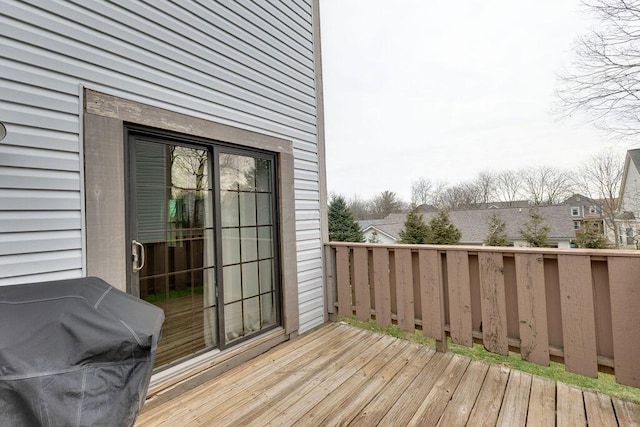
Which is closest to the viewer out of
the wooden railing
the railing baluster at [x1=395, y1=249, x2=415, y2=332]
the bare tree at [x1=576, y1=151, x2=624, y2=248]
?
the wooden railing

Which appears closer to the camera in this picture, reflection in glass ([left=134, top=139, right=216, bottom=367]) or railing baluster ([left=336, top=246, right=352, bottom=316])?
reflection in glass ([left=134, top=139, right=216, bottom=367])

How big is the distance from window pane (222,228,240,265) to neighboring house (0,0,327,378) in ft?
0.05

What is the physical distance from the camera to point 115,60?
1.98 metres

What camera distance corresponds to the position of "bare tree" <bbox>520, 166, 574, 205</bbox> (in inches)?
637

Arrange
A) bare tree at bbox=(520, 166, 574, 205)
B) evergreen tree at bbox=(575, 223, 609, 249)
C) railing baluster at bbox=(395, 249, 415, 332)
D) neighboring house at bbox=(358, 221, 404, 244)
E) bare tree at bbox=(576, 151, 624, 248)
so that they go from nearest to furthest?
railing baluster at bbox=(395, 249, 415, 332) < evergreen tree at bbox=(575, 223, 609, 249) < bare tree at bbox=(576, 151, 624, 248) < bare tree at bbox=(520, 166, 574, 205) < neighboring house at bbox=(358, 221, 404, 244)

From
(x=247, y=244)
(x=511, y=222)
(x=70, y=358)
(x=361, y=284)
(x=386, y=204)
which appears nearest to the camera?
(x=70, y=358)

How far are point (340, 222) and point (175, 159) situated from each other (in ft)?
34.5

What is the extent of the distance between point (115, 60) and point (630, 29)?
9045 mm

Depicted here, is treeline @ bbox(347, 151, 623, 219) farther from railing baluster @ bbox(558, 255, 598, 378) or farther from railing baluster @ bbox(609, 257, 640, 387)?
railing baluster @ bbox(609, 257, 640, 387)

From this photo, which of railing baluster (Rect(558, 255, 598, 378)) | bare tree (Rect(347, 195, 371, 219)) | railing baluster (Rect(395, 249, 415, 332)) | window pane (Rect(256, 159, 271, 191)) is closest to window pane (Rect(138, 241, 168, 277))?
Answer: window pane (Rect(256, 159, 271, 191))

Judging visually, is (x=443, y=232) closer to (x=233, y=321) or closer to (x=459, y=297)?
(x=459, y=297)

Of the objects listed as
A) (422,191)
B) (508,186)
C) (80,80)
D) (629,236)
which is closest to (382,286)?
(80,80)

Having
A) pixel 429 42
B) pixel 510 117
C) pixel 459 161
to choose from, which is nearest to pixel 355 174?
pixel 459 161

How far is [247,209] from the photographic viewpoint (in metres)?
2.92
